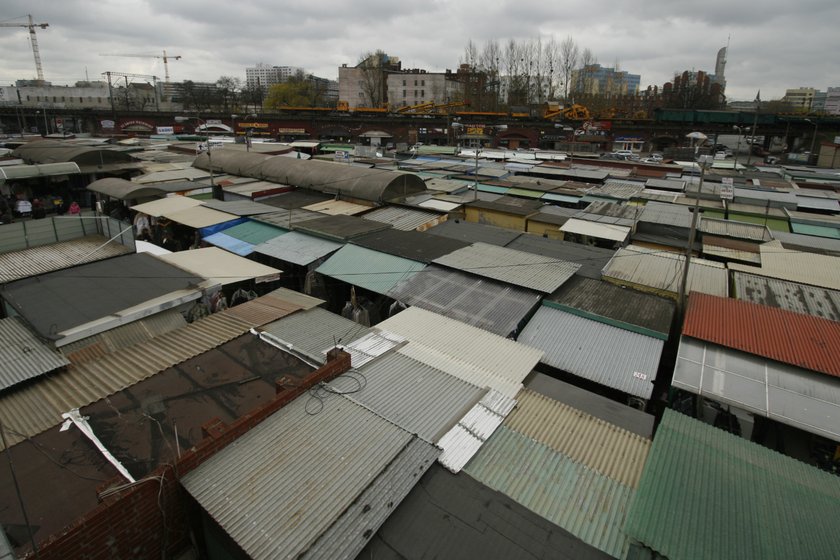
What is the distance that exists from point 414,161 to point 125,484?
3273cm

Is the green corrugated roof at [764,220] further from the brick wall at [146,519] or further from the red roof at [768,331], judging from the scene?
the brick wall at [146,519]

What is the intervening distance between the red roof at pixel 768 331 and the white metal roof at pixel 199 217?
55.0ft

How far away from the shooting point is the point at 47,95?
9581 cm

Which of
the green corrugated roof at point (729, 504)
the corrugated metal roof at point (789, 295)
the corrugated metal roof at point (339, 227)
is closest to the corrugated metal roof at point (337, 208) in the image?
the corrugated metal roof at point (339, 227)

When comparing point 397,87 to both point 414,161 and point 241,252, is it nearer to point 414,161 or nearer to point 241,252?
point 414,161

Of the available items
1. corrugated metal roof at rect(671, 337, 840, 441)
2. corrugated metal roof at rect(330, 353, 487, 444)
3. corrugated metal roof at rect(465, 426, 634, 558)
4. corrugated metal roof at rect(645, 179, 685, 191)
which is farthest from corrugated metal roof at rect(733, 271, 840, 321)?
corrugated metal roof at rect(645, 179, 685, 191)

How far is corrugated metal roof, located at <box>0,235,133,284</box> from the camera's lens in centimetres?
1130

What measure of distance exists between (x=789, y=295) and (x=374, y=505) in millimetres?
12069

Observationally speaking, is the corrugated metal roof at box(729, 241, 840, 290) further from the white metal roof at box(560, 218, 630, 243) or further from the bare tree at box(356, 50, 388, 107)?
the bare tree at box(356, 50, 388, 107)

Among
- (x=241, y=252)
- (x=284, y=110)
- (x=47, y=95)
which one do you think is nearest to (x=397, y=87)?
(x=284, y=110)

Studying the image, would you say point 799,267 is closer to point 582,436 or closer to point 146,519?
Result: point 582,436

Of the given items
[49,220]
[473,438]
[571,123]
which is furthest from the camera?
[571,123]

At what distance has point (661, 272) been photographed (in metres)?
12.5

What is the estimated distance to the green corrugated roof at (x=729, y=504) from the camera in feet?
15.1
